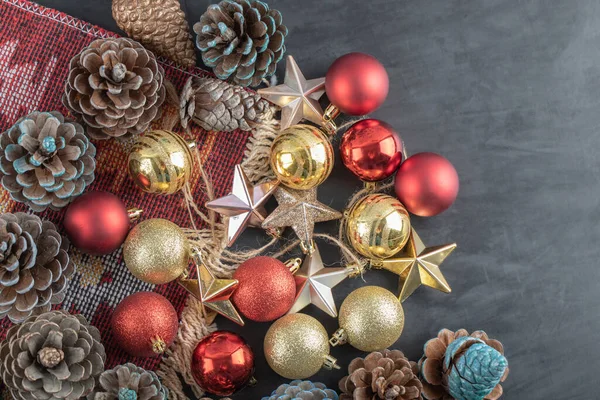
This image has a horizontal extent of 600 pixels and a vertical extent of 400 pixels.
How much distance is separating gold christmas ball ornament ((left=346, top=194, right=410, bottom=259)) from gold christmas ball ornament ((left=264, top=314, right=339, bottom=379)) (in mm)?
143

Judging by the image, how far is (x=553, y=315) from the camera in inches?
40.5

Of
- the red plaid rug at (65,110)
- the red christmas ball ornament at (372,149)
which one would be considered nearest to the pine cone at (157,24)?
the red plaid rug at (65,110)

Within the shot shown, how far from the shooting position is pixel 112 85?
0.86 m

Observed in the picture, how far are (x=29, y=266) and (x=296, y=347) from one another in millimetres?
385

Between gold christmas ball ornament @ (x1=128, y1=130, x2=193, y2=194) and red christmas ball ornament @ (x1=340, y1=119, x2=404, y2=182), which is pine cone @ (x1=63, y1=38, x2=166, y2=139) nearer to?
gold christmas ball ornament @ (x1=128, y1=130, x2=193, y2=194)

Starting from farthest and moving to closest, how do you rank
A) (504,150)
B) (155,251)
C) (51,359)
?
(504,150), (155,251), (51,359)

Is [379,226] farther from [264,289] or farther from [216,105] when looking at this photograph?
[216,105]

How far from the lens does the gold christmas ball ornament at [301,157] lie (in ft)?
3.04

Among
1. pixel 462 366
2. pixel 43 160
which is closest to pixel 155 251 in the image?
pixel 43 160

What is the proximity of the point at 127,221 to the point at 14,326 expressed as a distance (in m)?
0.21

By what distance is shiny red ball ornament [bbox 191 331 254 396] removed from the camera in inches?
35.3

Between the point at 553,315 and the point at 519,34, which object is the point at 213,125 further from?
the point at 553,315

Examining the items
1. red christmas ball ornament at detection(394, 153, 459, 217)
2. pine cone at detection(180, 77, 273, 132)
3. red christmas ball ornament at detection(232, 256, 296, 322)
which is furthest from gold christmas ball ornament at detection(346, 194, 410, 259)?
pine cone at detection(180, 77, 273, 132)

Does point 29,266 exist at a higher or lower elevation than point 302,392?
higher
